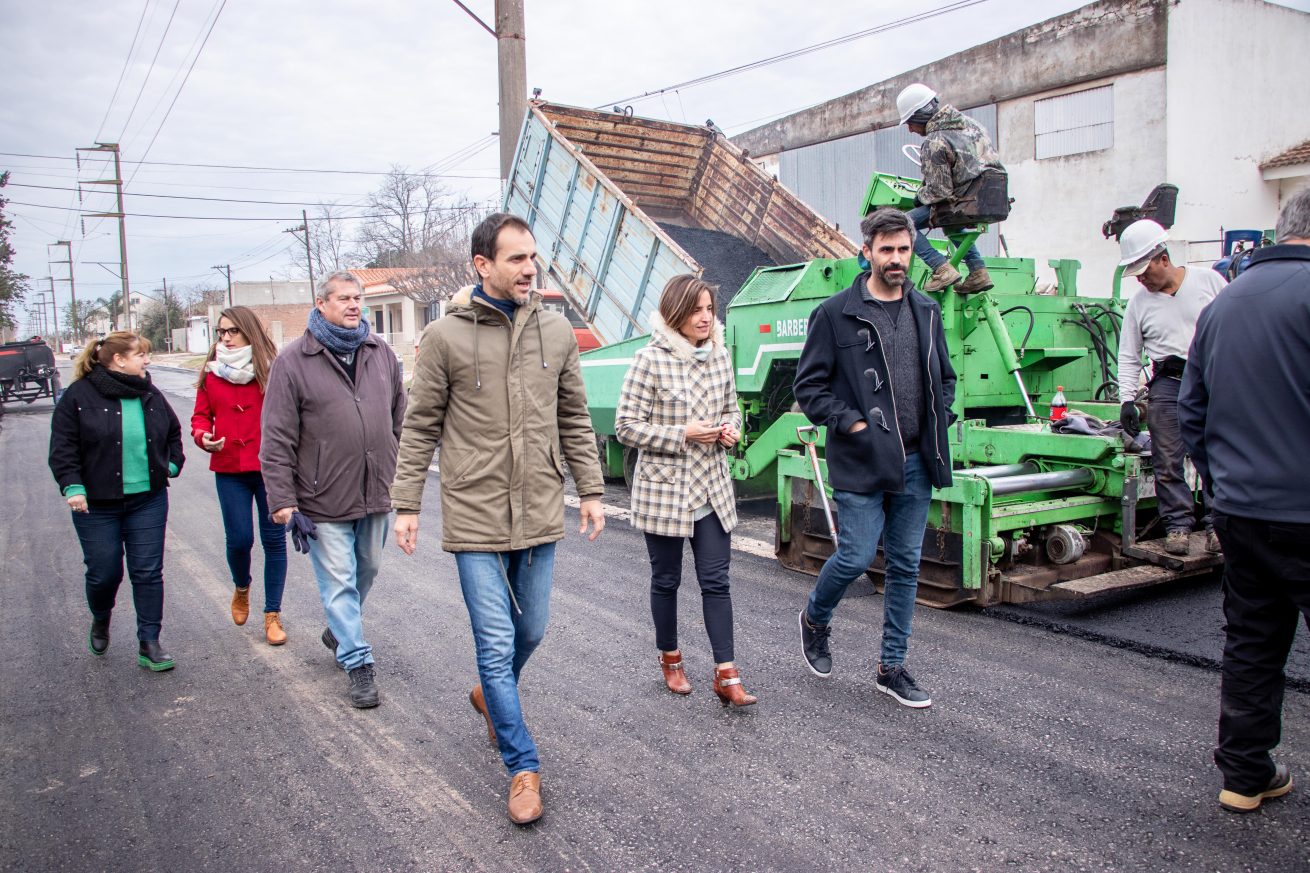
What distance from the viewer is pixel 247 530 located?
15.8ft

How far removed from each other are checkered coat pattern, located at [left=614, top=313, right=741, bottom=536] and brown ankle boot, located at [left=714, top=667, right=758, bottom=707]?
0.57 meters

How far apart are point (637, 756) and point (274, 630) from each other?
7.88 feet

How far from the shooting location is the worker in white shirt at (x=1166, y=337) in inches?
189

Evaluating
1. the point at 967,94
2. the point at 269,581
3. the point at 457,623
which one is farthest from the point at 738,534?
the point at 967,94

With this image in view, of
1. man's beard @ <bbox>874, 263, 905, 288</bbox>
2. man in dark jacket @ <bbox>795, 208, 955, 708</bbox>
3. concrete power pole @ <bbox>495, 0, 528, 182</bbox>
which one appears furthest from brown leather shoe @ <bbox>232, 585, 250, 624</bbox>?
concrete power pole @ <bbox>495, 0, 528, 182</bbox>

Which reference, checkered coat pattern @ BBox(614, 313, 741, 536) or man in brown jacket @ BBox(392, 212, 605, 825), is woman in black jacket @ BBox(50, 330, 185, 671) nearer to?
man in brown jacket @ BBox(392, 212, 605, 825)

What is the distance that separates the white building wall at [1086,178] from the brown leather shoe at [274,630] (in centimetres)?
1574

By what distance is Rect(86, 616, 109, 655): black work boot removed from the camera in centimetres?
466

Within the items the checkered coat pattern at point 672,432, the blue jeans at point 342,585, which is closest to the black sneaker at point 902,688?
the checkered coat pattern at point 672,432

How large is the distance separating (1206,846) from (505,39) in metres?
12.6

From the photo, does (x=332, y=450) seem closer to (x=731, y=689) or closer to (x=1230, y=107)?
(x=731, y=689)

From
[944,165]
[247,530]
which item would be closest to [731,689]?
[247,530]

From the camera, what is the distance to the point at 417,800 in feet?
10.1

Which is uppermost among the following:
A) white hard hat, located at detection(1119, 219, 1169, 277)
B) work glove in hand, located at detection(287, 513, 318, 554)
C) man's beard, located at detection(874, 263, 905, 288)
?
white hard hat, located at detection(1119, 219, 1169, 277)
